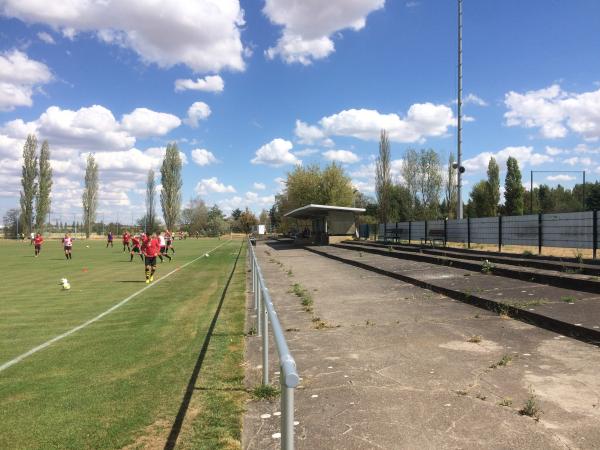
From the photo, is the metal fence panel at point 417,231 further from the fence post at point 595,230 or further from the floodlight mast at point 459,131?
the fence post at point 595,230

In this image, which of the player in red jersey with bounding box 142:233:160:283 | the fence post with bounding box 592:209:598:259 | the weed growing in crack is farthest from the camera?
the player in red jersey with bounding box 142:233:160:283

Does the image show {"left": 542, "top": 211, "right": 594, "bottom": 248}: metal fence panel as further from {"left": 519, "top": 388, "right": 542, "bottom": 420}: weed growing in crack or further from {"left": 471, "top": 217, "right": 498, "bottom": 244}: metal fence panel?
{"left": 519, "top": 388, "right": 542, "bottom": 420}: weed growing in crack

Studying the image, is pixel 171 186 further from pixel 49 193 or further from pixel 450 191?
pixel 450 191

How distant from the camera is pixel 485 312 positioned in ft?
26.5

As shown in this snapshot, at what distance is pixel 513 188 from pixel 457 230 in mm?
35092

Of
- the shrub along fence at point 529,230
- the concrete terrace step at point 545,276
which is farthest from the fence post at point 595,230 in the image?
the concrete terrace step at point 545,276

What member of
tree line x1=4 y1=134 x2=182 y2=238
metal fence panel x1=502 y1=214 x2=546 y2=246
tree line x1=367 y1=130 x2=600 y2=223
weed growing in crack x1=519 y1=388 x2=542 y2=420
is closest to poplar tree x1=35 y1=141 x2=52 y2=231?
tree line x1=4 y1=134 x2=182 y2=238

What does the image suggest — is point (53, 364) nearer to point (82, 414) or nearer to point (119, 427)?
point (82, 414)

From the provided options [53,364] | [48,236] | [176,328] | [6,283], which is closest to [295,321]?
[176,328]

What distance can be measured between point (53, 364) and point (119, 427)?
262 cm

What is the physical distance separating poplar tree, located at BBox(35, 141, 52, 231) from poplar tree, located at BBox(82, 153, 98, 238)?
37.7 feet

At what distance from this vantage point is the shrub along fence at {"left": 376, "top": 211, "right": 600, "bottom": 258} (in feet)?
47.5

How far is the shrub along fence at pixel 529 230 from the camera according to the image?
14492 mm

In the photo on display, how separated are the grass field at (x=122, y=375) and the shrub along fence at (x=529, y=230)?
35.4ft
